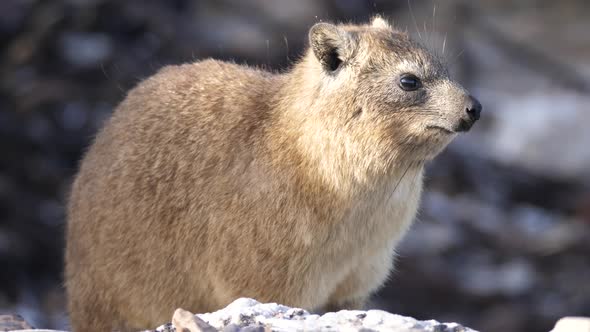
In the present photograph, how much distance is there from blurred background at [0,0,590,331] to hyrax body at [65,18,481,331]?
3.66 metres

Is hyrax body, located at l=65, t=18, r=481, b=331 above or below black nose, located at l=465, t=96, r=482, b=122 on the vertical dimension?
below

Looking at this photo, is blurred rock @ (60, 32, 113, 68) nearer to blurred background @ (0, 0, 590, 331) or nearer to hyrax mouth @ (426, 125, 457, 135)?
blurred background @ (0, 0, 590, 331)

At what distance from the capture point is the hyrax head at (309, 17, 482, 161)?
22.4ft

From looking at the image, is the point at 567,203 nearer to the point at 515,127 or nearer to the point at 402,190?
the point at 515,127

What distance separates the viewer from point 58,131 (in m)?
12.7

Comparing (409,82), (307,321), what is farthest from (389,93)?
(307,321)

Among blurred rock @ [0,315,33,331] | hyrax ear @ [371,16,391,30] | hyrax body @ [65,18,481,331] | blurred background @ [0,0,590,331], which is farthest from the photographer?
blurred background @ [0,0,590,331]

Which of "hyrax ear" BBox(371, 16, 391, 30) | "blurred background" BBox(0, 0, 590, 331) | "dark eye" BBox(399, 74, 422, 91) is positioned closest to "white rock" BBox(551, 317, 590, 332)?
"dark eye" BBox(399, 74, 422, 91)

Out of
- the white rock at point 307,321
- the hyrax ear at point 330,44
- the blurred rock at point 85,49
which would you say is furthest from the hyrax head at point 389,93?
the blurred rock at point 85,49

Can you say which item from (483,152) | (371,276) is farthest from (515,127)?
(371,276)

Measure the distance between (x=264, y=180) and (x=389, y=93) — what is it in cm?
92

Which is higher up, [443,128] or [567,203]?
[567,203]

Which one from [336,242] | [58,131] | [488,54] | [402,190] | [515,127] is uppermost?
[488,54]

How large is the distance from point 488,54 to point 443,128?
32.1 feet
